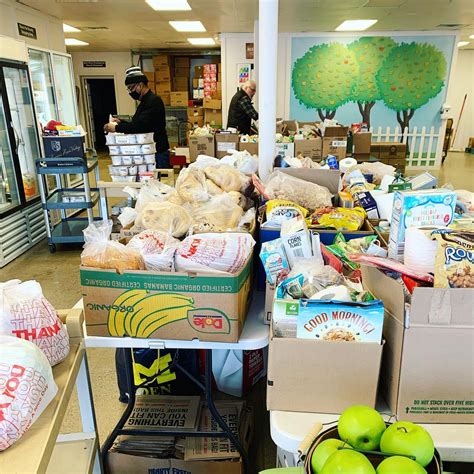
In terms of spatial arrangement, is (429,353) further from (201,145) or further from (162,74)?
(162,74)

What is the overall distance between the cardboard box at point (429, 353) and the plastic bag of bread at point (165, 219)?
780 mm

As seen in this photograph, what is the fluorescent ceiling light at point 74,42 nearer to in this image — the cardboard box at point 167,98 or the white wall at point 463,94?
the cardboard box at point 167,98

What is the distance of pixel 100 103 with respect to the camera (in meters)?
13.2

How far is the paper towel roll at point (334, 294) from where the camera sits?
3.18 ft

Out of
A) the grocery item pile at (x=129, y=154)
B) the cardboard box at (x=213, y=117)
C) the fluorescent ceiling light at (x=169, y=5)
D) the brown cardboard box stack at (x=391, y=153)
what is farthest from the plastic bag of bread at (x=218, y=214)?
the cardboard box at (x=213, y=117)

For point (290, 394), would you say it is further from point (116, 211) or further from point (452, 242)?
point (116, 211)

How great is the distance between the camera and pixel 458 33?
7.85m

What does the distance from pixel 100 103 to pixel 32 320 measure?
13.5m

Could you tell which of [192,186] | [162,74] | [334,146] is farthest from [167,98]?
[192,186]

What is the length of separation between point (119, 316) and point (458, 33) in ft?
Answer: 29.2

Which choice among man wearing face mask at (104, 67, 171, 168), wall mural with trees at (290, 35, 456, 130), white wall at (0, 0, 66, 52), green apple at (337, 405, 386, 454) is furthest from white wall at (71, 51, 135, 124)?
green apple at (337, 405, 386, 454)

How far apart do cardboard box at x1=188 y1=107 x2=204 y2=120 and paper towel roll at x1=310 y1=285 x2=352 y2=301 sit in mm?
9324

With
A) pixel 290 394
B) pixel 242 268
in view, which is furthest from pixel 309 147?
pixel 290 394

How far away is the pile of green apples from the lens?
655 millimetres
